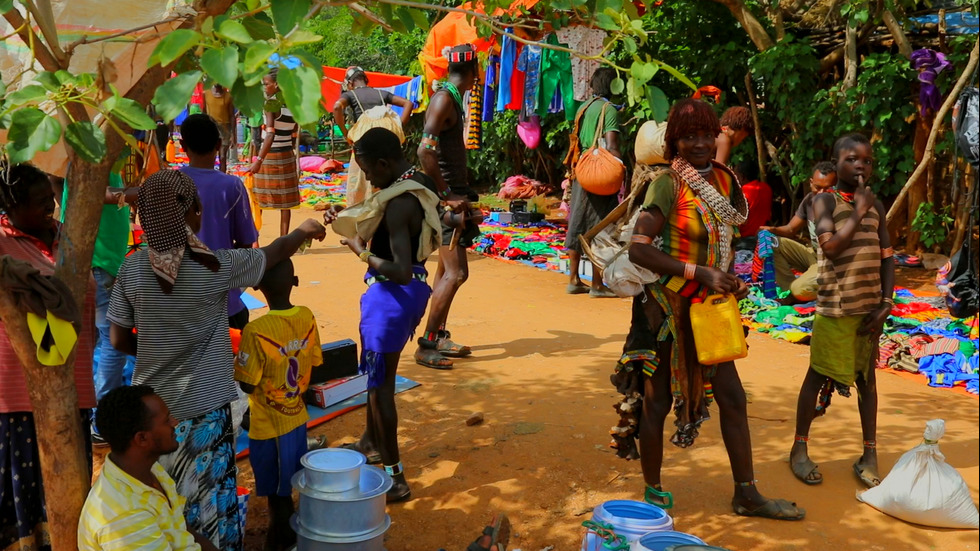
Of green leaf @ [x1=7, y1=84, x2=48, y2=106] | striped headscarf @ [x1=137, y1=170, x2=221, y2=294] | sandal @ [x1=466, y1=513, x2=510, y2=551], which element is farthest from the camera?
striped headscarf @ [x1=137, y1=170, x2=221, y2=294]

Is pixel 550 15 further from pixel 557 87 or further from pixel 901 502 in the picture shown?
pixel 557 87

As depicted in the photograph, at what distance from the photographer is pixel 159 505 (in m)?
2.86

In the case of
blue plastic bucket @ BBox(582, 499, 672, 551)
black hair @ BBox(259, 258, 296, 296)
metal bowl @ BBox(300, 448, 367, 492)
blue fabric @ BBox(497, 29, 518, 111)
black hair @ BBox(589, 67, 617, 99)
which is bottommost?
blue plastic bucket @ BBox(582, 499, 672, 551)

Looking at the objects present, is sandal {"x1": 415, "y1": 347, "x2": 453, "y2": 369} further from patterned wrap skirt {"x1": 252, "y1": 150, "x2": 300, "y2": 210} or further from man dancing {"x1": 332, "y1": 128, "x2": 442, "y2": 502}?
patterned wrap skirt {"x1": 252, "y1": 150, "x2": 300, "y2": 210}

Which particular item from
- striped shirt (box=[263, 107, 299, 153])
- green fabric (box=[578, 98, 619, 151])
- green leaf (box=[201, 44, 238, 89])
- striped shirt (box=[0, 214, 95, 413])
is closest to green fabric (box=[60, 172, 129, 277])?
striped shirt (box=[0, 214, 95, 413])

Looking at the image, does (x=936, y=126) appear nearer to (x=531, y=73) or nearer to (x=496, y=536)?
(x=531, y=73)

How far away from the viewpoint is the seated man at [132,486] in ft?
9.12

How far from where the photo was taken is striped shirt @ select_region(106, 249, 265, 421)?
3.16 meters

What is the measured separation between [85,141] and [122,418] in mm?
1001

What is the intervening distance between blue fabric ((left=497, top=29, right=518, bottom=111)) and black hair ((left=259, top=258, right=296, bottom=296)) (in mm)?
7289

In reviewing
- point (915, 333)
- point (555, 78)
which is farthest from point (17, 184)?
point (555, 78)

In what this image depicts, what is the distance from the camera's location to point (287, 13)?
209 centimetres

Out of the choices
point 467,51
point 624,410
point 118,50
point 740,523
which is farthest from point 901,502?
point 467,51

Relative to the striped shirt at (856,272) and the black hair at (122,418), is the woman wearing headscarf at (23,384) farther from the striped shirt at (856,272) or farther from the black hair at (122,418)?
the striped shirt at (856,272)
